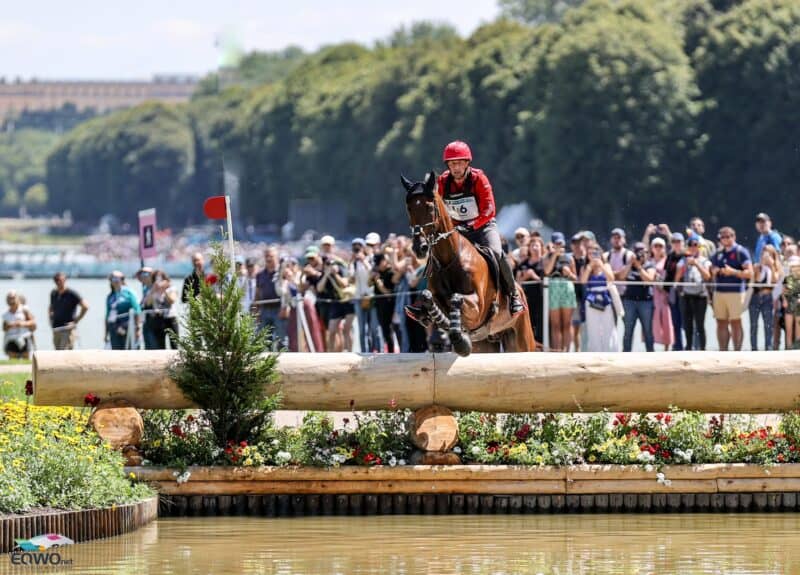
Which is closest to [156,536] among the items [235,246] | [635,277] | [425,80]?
[235,246]

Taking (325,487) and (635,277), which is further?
(635,277)

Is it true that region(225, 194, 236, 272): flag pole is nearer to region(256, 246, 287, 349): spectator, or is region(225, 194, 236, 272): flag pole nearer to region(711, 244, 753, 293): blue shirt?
region(256, 246, 287, 349): spectator

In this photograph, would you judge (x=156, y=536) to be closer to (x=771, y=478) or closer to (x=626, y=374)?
(x=626, y=374)

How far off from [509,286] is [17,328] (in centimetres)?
1253

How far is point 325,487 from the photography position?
14.5 meters

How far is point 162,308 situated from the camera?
2394cm

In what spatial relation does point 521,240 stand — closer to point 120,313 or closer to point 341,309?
point 341,309

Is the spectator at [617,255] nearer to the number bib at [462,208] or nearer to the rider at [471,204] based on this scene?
the rider at [471,204]

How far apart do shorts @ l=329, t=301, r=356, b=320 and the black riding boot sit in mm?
7389

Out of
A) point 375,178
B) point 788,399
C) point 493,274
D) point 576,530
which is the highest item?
point 375,178

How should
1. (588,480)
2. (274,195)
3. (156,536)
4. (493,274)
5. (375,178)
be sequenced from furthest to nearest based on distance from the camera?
(274,195) < (375,178) < (493,274) < (588,480) < (156,536)

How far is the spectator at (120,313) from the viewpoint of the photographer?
2444cm

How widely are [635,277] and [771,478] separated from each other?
8.77 m

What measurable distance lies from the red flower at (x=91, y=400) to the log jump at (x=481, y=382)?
58 millimetres
